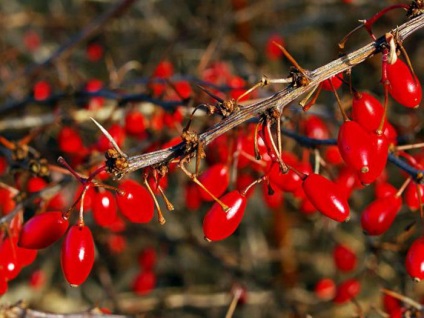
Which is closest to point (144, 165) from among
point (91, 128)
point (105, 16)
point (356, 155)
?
point (356, 155)

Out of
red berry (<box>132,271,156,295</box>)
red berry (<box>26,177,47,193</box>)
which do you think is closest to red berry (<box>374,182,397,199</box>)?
red berry (<box>26,177,47,193</box>)

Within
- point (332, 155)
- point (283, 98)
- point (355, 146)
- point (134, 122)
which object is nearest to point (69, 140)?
point (134, 122)

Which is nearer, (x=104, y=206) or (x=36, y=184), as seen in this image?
(x=104, y=206)

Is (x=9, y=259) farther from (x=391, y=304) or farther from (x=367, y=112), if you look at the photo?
(x=391, y=304)

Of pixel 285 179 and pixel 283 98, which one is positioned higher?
pixel 283 98

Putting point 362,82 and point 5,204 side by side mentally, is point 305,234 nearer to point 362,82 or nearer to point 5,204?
point 362,82

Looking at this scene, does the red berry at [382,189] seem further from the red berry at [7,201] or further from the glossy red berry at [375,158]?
the red berry at [7,201]

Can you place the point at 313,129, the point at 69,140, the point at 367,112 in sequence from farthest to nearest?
the point at 69,140 < the point at 313,129 < the point at 367,112

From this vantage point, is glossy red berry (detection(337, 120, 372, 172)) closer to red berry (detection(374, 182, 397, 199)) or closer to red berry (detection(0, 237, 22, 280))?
red berry (detection(374, 182, 397, 199))

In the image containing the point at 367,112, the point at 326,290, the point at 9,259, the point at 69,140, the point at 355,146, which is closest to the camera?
the point at 355,146
